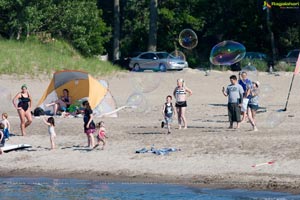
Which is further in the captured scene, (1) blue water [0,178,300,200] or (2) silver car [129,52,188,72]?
(2) silver car [129,52,188,72]

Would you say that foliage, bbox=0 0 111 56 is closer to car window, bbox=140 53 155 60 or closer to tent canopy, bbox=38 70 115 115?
car window, bbox=140 53 155 60

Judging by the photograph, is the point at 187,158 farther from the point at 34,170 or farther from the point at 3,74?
the point at 3,74

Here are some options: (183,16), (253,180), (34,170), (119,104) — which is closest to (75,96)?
(119,104)

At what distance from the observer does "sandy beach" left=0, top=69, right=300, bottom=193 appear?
55.2 feet

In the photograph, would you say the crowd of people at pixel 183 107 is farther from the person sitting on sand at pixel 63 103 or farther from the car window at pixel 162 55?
the car window at pixel 162 55

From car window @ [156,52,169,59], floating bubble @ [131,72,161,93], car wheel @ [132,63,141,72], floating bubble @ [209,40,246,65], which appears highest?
floating bubble @ [209,40,246,65]

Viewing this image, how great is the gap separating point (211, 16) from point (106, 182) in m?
38.7

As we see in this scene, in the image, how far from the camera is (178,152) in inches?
747

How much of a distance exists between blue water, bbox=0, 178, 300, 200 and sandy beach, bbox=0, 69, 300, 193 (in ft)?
1.28

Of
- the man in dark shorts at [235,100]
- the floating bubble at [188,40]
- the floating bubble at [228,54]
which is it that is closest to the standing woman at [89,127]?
the man in dark shorts at [235,100]

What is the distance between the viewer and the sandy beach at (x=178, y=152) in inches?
663

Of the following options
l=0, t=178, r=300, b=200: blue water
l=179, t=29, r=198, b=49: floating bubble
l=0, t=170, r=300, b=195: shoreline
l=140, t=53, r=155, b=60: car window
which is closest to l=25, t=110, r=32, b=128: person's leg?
l=0, t=170, r=300, b=195: shoreline

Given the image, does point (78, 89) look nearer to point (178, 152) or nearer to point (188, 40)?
point (188, 40)

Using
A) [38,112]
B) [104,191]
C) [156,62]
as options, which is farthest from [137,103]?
[156,62]
